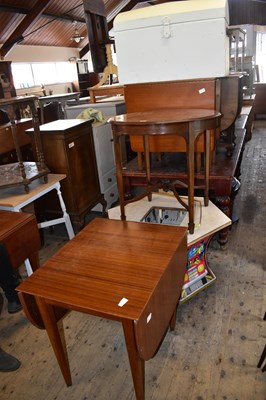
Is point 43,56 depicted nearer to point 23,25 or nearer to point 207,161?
point 23,25

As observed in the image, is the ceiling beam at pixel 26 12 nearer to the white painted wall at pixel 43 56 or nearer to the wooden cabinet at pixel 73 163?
the white painted wall at pixel 43 56

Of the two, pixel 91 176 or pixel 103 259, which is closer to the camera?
pixel 103 259

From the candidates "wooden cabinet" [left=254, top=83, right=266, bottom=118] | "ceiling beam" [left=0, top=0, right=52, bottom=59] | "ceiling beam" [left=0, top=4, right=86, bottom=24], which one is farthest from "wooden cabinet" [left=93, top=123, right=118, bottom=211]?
"wooden cabinet" [left=254, top=83, right=266, bottom=118]

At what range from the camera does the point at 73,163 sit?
7.80ft

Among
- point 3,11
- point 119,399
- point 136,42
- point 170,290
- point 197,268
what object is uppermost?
point 3,11

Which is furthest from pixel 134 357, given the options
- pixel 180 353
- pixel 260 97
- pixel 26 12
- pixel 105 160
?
pixel 26 12

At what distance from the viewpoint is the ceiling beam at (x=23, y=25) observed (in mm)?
6223

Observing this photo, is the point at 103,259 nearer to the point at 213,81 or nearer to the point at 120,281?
the point at 120,281

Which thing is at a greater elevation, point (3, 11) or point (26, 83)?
point (3, 11)

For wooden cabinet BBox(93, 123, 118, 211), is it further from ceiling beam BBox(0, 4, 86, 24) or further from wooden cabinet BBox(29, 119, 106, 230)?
ceiling beam BBox(0, 4, 86, 24)

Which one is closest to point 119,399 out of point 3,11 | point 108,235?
point 108,235

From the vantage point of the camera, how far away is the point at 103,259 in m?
1.26

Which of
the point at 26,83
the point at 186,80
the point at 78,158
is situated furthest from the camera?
the point at 26,83

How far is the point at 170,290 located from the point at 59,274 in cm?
44
